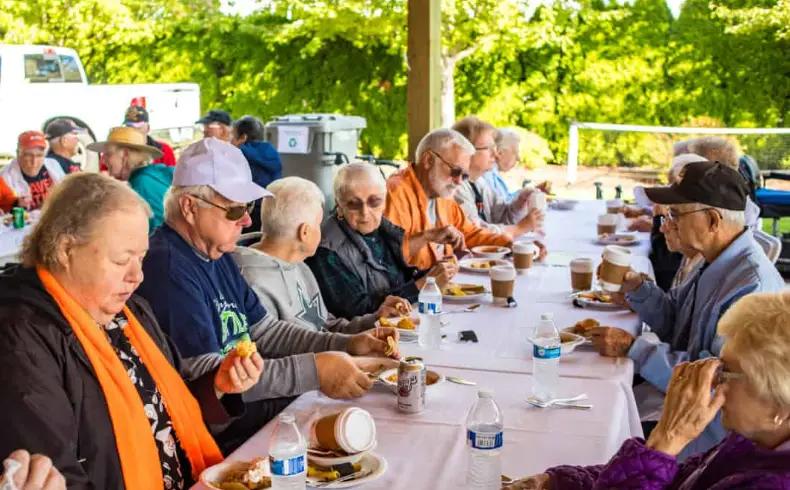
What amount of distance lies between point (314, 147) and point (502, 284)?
4.91 m

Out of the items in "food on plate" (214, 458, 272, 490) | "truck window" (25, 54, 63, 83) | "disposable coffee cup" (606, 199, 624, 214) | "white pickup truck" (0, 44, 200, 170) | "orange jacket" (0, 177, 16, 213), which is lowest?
"food on plate" (214, 458, 272, 490)

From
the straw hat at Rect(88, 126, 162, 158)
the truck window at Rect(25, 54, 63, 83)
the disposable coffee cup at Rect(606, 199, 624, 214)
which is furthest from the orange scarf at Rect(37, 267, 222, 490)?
the truck window at Rect(25, 54, 63, 83)

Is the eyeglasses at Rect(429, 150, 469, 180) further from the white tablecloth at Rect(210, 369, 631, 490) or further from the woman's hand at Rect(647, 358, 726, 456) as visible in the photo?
the woman's hand at Rect(647, 358, 726, 456)

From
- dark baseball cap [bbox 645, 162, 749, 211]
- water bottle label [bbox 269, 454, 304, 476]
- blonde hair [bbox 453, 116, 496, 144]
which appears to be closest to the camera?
water bottle label [bbox 269, 454, 304, 476]

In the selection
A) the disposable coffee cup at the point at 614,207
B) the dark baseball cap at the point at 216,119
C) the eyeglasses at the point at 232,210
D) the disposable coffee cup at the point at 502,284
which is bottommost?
the disposable coffee cup at the point at 502,284

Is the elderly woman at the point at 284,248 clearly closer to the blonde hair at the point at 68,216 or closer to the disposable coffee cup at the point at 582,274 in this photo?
the blonde hair at the point at 68,216

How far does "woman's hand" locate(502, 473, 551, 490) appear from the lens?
2088 millimetres

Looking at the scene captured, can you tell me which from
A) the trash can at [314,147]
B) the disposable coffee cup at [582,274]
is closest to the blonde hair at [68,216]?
the disposable coffee cup at [582,274]

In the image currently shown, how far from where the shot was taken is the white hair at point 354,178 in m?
4.05

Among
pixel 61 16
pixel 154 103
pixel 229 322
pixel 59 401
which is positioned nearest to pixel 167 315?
pixel 229 322

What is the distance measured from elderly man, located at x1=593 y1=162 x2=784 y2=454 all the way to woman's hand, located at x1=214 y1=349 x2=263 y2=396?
1.28 m

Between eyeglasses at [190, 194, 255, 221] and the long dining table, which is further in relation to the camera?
eyeglasses at [190, 194, 255, 221]

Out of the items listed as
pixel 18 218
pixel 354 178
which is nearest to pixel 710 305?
pixel 354 178

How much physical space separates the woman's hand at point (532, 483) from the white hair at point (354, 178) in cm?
214
